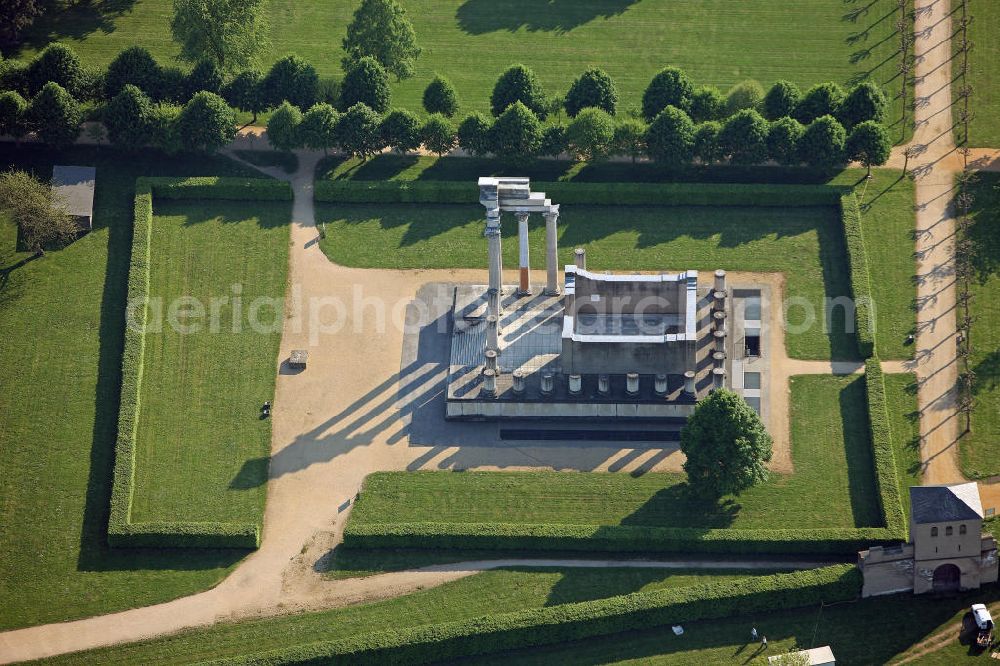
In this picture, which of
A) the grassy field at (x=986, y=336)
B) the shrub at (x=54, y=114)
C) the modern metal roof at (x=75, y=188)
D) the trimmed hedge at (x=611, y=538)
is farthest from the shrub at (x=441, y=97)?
the trimmed hedge at (x=611, y=538)

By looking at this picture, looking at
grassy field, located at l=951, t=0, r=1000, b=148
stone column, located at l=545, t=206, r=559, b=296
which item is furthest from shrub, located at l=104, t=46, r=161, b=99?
grassy field, located at l=951, t=0, r=1000, b=148

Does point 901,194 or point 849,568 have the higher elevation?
point 901,194

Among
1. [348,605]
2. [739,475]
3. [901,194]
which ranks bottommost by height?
[348,605]

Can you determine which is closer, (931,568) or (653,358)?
(931,568)

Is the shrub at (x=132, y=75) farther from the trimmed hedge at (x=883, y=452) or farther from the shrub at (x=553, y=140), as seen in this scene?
the trimmed hedge at (x=883, y=452)

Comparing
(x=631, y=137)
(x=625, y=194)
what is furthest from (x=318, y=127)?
(x=625, y=194)

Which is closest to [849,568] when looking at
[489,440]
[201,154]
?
[489,440]

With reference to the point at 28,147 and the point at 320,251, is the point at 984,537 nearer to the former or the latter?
the point at 320,251
